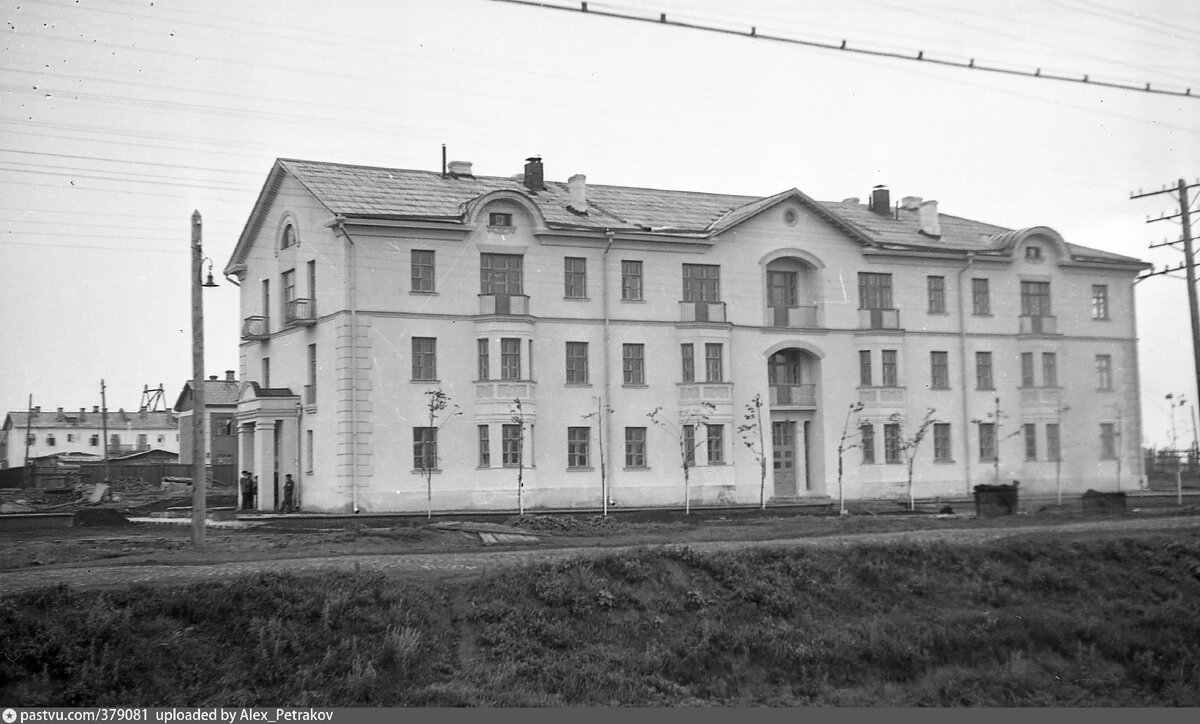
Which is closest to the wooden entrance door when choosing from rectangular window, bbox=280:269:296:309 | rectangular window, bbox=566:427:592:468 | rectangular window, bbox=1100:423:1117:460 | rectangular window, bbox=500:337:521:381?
rectangular window, bbox=566:427:592:468

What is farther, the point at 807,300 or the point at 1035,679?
the point at 807,300

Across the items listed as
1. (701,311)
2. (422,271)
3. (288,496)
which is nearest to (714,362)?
(701,311)

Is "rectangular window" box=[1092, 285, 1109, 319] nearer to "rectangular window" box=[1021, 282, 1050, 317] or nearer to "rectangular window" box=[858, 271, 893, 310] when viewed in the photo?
"rectangular window" box=[1021, 282, 1050, 317]

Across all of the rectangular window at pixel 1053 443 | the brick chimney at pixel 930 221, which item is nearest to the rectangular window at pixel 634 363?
the brick chimney at pixel 930 221

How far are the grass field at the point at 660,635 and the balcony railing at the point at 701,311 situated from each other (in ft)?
61.9

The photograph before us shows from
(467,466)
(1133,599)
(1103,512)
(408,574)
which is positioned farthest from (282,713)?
(1103,512)

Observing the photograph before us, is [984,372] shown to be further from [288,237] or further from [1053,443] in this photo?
[288,237]

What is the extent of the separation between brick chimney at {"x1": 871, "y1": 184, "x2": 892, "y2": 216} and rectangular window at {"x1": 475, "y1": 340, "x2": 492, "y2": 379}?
21.1 m

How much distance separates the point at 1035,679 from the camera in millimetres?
22203

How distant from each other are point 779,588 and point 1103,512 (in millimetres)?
19633

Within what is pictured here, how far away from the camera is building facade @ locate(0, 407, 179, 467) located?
332 ft

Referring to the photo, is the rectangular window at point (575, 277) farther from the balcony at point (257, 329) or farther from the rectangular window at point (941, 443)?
the rectangular window at point (941, 443)

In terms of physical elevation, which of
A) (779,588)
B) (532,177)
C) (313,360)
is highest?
(532,177)

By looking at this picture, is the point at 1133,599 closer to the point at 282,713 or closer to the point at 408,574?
the point at 408,574
